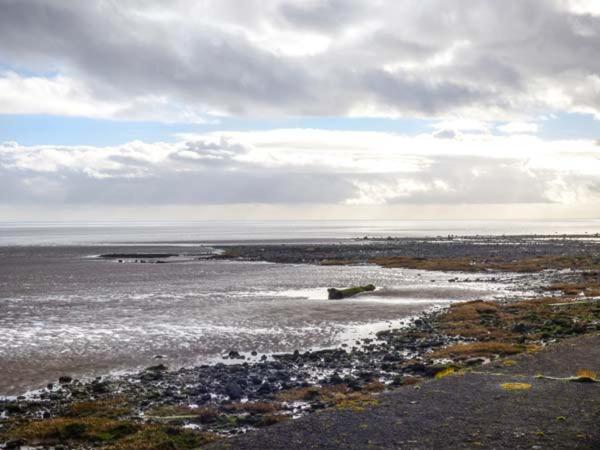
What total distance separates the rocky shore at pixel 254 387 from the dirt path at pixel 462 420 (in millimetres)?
1419

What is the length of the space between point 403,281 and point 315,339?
1397 inches

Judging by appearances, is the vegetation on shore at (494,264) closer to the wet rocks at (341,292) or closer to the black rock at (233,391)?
the wet rocks at (341,292)

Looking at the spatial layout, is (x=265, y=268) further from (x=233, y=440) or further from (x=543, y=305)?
(x=233, y=440)

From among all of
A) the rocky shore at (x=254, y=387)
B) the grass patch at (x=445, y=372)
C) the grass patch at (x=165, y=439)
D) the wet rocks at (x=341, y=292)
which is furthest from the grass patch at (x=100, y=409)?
the wet rocks at (x=341, y=292)

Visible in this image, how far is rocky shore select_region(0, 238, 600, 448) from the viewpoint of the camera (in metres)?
17.3

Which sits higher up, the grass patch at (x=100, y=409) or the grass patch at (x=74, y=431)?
the grass patch at (x=74, y=431)

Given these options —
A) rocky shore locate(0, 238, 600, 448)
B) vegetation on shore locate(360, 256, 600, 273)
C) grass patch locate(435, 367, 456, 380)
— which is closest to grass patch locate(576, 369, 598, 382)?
rocky shore locate(0, 238, 600, 448)

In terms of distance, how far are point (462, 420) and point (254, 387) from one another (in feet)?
28.6

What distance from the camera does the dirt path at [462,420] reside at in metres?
13.9

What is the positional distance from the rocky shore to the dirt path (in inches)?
55.9

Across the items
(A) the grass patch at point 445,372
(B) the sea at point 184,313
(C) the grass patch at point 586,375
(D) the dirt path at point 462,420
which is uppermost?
(C) the grass patch at point 586,375

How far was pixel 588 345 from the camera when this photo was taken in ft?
81.0

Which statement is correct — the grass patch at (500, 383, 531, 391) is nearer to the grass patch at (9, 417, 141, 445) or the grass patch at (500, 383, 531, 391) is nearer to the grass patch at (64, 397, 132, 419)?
the grass patch at (9, 417, 141, 445)

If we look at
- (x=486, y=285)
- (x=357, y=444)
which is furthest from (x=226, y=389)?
(x=486, y=285)
